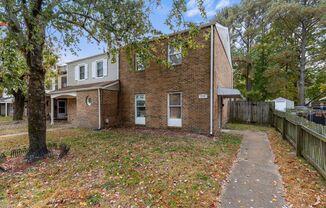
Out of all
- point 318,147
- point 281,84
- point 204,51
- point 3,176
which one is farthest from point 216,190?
point 281,84

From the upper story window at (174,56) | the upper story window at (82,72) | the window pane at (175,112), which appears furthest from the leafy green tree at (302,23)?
the upper story window at (82,72)

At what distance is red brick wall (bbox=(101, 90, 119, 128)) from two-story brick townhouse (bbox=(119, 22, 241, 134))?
355mm

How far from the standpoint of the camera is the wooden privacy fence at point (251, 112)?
14.0 m

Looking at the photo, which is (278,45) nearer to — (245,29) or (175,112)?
(245,29)

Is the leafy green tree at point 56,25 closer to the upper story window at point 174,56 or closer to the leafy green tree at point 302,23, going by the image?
the upper story window at point 174,56

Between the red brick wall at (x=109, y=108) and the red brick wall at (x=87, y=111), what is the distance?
0.49 meters

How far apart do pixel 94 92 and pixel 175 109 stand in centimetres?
553

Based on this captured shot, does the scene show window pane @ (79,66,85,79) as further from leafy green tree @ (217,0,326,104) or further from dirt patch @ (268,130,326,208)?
leafy green tree @ (217,0,326,104)

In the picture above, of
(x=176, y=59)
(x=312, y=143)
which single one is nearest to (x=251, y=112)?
(x=176, y=59)

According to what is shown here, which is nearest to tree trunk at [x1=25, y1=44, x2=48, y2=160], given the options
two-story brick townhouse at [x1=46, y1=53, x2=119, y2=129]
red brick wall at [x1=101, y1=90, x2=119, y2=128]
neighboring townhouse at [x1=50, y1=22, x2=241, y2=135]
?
neighboring townhouse at [x1=50, y1=22, x2=241, y2=135]

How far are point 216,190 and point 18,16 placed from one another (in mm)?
7362

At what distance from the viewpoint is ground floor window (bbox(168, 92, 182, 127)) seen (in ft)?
33.5

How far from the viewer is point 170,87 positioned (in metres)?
10.4

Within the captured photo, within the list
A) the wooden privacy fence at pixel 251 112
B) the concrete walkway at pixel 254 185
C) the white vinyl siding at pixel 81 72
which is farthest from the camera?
the white vinyl siding at pixel 81 72
